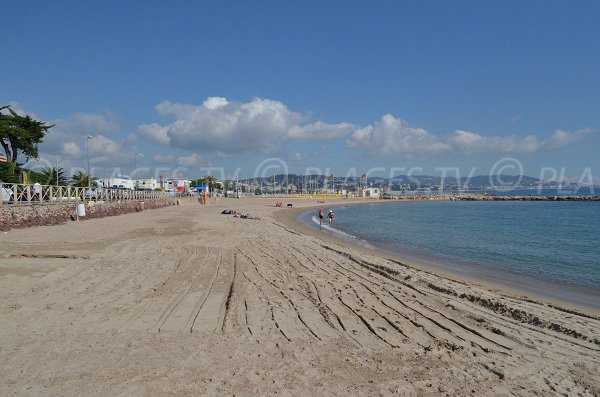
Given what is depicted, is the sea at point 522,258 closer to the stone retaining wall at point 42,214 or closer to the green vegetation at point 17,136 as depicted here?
the stone retaining wall at point 42,214

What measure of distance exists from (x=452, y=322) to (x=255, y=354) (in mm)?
3685

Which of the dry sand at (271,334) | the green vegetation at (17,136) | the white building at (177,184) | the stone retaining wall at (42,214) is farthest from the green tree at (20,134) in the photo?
the white building at (177,184)

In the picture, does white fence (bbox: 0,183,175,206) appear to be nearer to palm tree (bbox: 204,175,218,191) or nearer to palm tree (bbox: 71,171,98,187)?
palm tree (bbox: 71,171,98,187)

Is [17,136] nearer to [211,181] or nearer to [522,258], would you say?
[522,258]

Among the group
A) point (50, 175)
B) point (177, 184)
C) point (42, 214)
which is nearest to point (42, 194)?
point (42, 214)

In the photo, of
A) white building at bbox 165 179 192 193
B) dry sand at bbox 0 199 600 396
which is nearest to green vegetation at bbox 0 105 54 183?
dry sand at bbox 0 199 600 396

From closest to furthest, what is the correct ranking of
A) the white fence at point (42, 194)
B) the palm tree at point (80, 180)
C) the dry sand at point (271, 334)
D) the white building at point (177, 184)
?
the dry sand at point (271, 334), the white fence at point (42, 194), the palm tree at point (80, 180), the white building at point (177, 184)

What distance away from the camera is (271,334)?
19.3 feet

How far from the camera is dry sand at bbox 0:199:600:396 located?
446cm

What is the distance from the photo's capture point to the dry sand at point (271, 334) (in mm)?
4465

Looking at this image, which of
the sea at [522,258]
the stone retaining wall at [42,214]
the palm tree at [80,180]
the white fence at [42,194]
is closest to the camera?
the sea at [522,258]

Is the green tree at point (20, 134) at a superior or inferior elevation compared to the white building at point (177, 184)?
superior

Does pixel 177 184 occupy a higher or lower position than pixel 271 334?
lower

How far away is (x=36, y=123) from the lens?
42.0m
